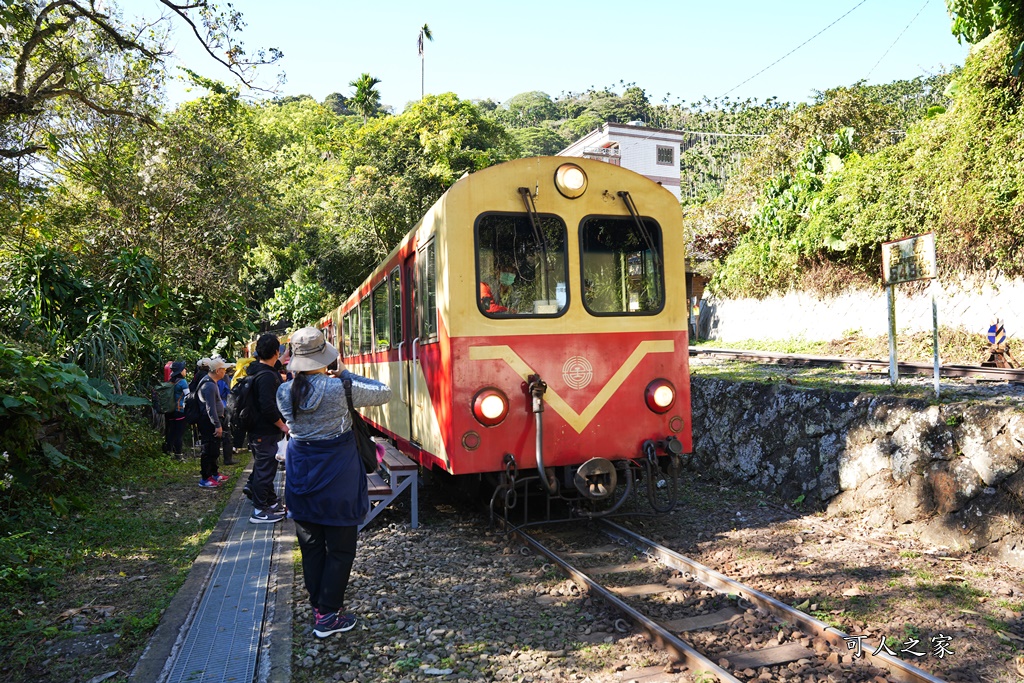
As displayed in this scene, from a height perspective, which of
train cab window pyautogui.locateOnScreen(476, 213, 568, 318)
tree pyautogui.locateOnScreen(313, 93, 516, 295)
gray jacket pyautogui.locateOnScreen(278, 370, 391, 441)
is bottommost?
gray jacket pyautogui.locateOnScreen(278, 370, 391, 441)

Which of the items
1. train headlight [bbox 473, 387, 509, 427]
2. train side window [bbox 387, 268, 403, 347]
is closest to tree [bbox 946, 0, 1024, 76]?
train side window [bbox 387, 268, 403, 347]

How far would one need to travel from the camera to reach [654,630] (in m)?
4.07

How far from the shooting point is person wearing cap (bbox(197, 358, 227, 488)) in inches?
371

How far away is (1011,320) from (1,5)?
51.4ft

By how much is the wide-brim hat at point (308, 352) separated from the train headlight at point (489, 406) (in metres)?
1.39

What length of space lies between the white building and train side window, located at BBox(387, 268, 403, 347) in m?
38.2

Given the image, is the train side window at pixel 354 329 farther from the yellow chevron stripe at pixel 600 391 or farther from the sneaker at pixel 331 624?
the sneaker at pixel 331 624

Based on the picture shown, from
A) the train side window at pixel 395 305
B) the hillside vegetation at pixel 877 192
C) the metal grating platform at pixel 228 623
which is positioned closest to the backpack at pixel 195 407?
the train side window at pixel 395 305

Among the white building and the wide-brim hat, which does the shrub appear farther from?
the white building

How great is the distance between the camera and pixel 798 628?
413 cm

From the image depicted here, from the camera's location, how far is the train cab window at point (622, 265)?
600 centimetres

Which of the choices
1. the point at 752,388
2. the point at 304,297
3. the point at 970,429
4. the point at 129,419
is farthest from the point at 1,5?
the point at 304,297

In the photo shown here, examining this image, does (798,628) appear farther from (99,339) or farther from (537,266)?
(99,339)

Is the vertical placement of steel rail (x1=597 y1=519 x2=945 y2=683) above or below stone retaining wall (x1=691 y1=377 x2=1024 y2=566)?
below
